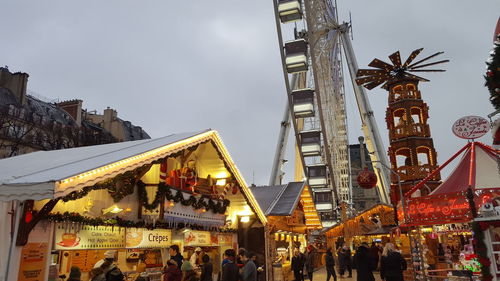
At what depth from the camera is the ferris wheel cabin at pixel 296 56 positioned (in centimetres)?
2534

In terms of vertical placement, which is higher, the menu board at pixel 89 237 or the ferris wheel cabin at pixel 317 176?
the ferris wheel cabin at pixel 317 176

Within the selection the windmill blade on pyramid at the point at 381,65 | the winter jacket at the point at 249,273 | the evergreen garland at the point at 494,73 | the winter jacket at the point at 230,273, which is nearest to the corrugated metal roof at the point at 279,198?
the winter jacket at the point at 230,273

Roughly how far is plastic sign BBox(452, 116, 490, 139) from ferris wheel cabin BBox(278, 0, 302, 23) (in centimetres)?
1650

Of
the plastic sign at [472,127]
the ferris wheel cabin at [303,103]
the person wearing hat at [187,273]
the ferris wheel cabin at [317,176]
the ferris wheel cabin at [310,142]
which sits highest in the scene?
the ferris wheel cabin at [303,103]

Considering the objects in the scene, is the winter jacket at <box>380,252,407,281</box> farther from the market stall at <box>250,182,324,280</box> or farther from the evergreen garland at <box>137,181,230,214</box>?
the market stall at <box>250,182,324,280</box>

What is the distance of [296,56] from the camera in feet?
83.8

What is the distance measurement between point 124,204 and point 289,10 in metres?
19.7

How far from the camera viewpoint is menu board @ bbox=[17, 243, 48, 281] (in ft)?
20.2

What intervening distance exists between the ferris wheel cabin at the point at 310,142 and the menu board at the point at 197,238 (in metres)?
18.5

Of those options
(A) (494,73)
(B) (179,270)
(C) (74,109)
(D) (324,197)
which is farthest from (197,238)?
(C) (74,109)

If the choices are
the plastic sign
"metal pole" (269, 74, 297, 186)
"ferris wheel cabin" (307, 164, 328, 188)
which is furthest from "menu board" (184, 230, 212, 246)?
"ferris wheel cabin" (307, 164, 328, 188)

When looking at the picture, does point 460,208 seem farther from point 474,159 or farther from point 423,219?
point 474,159

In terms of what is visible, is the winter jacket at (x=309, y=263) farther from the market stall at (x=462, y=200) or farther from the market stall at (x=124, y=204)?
the market stall at (x=462, y=200)

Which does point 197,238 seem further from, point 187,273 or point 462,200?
point 462,200
